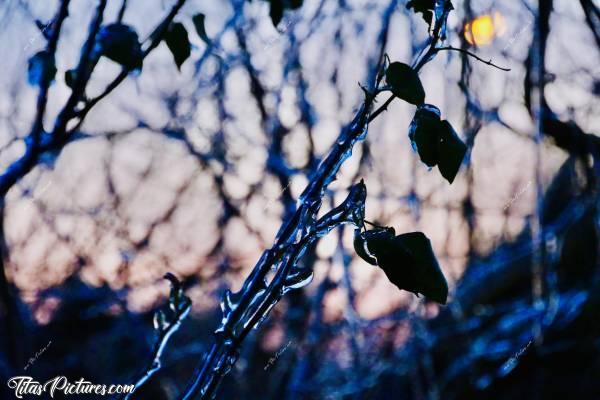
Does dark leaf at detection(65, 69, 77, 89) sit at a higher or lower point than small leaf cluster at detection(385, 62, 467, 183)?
higher

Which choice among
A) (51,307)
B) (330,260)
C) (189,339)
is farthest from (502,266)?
(51,307)

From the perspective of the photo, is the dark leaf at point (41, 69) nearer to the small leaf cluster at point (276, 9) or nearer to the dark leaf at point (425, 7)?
the small leaf cluster at point (276, 9)

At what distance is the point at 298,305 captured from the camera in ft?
9.62

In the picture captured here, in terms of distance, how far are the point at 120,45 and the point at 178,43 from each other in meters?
0.09

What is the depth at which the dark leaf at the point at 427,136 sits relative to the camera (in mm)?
625

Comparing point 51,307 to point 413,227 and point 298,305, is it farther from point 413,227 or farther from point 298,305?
point 413,227

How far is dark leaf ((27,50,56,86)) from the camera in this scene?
82 centimetres

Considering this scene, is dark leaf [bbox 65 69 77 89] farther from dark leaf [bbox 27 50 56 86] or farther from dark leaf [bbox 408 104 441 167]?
dark leaf [bbox 408 104 441 167]

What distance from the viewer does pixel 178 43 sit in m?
0.84

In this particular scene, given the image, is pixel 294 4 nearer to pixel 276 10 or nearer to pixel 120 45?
pixel 276 10

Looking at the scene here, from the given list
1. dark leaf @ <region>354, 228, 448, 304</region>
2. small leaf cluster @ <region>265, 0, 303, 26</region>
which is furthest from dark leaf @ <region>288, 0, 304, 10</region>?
dark leaf @ <region>354, 228, 448, 304</region>

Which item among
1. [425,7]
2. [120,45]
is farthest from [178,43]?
[425,7]

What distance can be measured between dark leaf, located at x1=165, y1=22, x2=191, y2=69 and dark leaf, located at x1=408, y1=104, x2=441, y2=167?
1.34 feet

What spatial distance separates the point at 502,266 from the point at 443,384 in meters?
0.84
